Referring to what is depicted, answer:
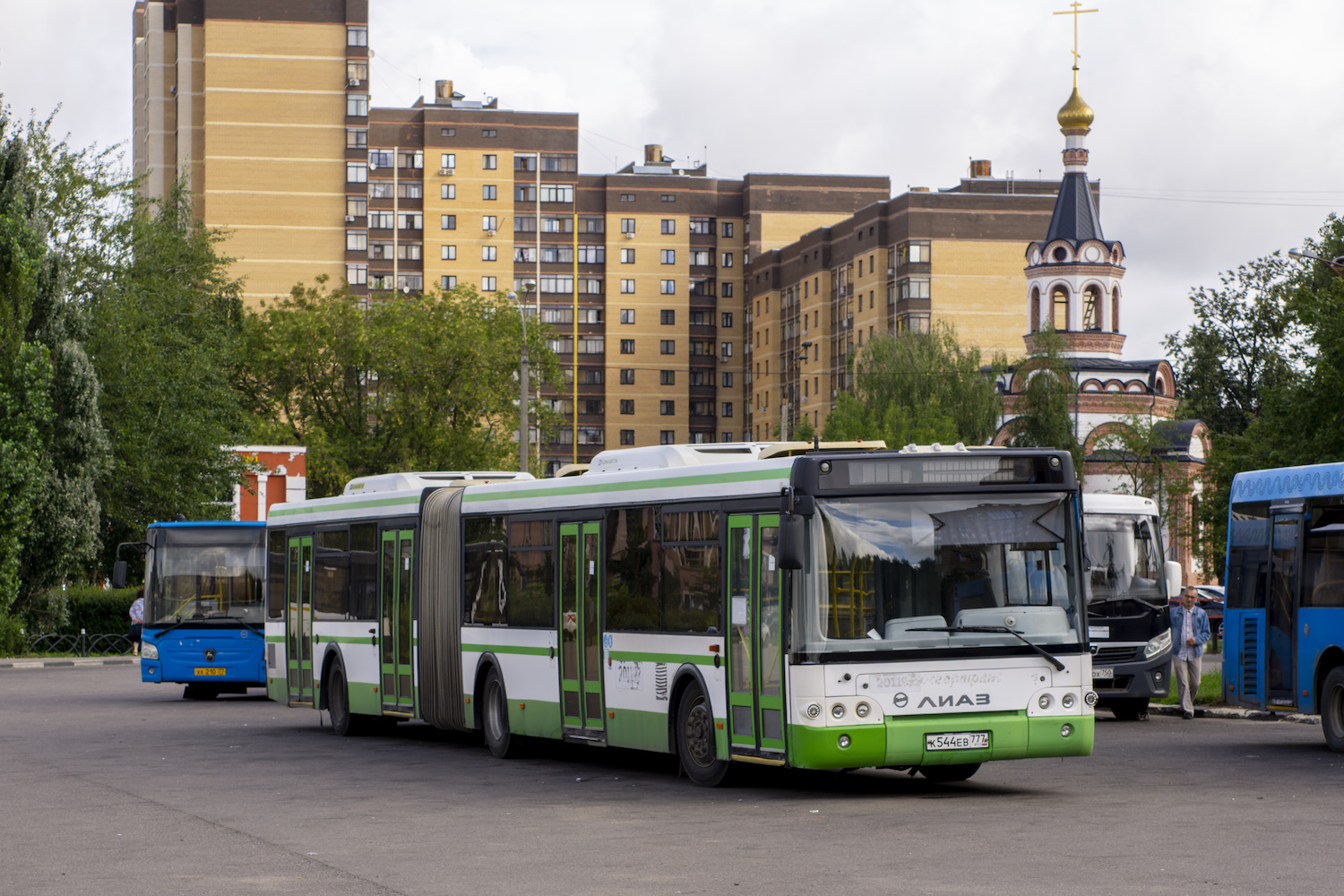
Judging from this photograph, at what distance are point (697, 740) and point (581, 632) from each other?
7.21ft

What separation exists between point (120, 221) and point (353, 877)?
48.9 m

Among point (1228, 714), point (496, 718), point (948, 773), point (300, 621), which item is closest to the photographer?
point (948, 773)

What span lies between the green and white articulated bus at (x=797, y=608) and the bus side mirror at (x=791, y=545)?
0.02m

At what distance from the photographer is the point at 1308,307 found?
38.2 meters

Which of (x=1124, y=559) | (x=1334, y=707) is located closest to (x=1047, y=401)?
(x=1124, y=559)

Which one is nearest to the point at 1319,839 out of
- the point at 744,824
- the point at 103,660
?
the point at 744,824

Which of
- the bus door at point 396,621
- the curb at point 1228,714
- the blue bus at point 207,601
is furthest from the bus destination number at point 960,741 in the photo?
the blue bus at point 207,601

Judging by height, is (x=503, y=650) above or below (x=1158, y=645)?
above

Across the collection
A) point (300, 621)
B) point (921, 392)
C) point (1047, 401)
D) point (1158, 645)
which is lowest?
point (1158, 645)

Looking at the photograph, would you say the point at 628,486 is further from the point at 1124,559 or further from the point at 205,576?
the point at 205,576

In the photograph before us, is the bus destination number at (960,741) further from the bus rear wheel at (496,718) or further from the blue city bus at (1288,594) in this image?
the blue city bus at (1288,594)

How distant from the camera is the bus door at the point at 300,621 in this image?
2391 cm

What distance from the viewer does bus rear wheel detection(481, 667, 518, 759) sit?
19.1 metres

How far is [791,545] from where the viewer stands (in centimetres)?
1375
